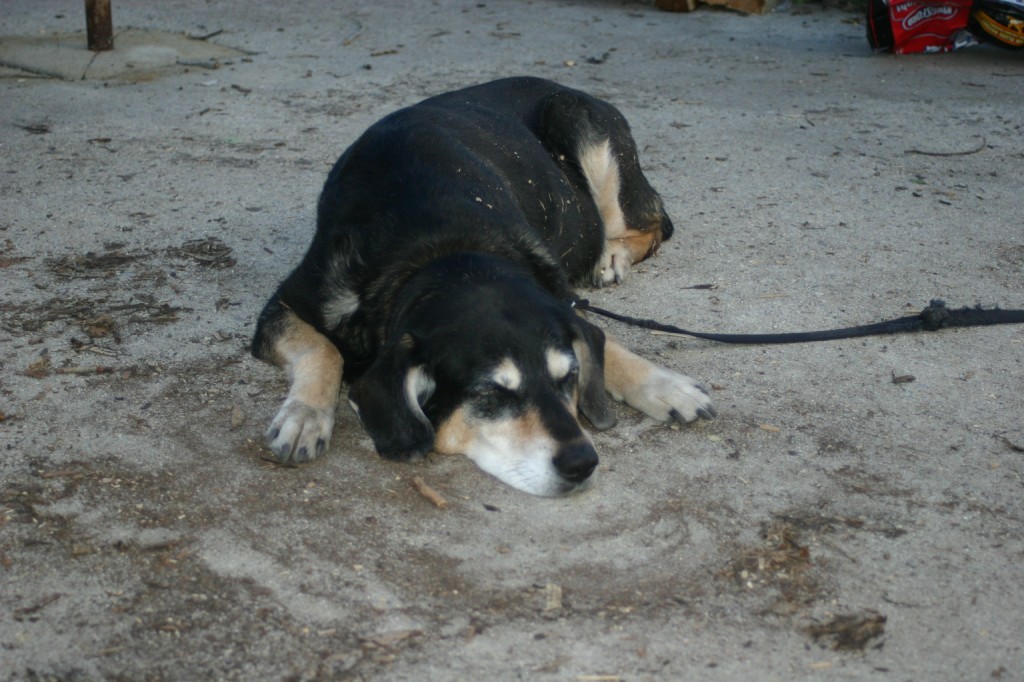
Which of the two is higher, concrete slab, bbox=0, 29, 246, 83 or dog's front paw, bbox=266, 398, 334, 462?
concrete slab, bbox=0, 29, 246, 83

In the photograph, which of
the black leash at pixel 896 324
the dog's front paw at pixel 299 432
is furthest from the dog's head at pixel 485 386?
the black leash at pixel 896 324

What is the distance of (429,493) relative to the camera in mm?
3633

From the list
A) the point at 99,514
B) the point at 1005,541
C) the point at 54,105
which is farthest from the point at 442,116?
the point at 54,105

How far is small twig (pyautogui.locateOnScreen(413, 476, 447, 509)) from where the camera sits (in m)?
3.58

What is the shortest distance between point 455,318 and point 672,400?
996 mm

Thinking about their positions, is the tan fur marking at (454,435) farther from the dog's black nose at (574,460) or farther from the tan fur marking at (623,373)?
Result: the tan fur marking at (623,373)

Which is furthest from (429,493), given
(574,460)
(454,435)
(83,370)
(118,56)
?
(118,56)

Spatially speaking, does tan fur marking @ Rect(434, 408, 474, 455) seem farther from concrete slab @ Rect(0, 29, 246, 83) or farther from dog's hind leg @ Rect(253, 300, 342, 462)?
concrete slab @ Rect(0, 29, 246, 83)

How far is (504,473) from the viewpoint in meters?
3.61

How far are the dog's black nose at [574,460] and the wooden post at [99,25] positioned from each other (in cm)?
698

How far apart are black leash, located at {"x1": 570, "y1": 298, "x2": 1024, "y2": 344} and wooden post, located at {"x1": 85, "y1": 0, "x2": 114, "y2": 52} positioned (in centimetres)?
587

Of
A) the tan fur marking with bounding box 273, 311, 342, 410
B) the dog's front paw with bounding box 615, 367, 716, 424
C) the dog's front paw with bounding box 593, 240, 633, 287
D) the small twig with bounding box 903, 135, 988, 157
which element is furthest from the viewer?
the small twig with bounding box 903, 135, 988, 157

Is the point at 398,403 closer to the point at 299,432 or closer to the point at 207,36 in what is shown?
the point at 299,432

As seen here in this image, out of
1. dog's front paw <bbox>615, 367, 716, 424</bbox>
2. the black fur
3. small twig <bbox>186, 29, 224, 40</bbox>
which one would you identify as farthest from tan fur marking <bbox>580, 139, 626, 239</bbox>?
small twig <bbox>186, 29, 224, 40</bbox>
